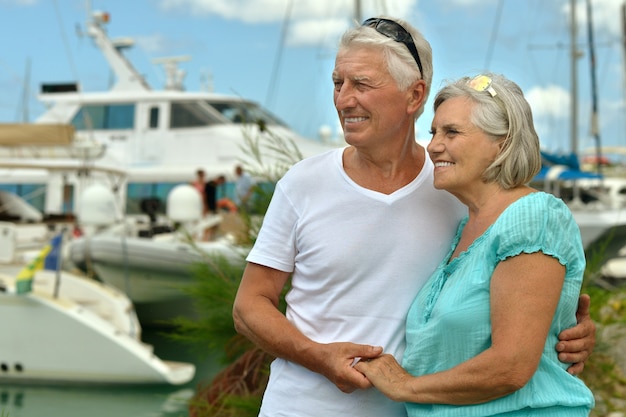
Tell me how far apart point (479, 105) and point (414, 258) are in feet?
1.39

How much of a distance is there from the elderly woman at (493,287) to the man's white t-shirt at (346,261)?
7 cm

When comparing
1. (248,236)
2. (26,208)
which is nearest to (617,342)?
(248,236)

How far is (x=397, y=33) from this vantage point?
2.29 m

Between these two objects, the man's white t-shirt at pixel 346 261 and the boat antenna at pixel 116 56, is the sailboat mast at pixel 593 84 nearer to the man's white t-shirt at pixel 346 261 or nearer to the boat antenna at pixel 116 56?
the boat antenna at pixel 116 56

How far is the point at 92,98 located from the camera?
18109 mm

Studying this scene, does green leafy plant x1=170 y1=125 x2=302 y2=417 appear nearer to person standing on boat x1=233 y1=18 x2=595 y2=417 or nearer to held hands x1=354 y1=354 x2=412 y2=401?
person standing on boat x1=233 y1=18 x2=595 y2=417

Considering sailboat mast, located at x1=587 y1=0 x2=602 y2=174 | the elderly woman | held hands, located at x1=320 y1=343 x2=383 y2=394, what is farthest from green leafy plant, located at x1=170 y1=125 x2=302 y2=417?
sailboat mast, located at x1=587 y1=0 x2=602 y2=174

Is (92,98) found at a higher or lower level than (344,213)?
lower

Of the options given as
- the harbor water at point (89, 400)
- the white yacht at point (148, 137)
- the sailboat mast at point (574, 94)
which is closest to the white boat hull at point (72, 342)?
the harbor water at point (89, 400)

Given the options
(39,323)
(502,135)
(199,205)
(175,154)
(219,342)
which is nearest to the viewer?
(502,135)

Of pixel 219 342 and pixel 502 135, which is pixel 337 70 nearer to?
pixel 502 135

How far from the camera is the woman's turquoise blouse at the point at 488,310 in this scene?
194 cm

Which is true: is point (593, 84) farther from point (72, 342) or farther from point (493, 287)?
point (493, 287)

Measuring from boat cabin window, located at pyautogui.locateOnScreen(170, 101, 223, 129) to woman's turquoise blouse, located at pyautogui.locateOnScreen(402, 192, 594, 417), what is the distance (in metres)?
15.6
